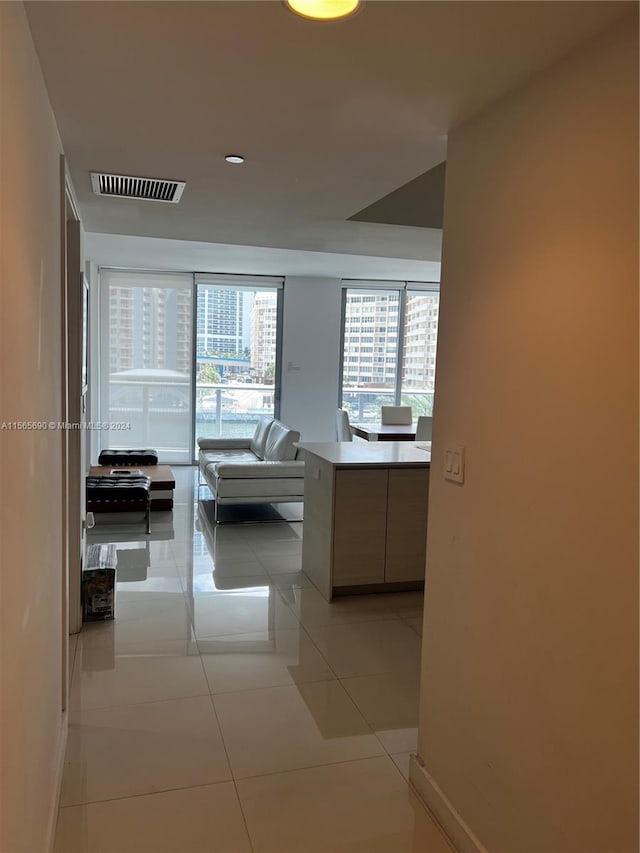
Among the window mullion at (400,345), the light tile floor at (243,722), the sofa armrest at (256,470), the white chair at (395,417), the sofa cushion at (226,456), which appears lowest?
the light tile floor at (243,722)

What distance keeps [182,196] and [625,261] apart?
7.83 feet

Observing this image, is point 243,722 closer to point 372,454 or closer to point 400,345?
point 372,454

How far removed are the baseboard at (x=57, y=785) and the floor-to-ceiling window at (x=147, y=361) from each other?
6352mm

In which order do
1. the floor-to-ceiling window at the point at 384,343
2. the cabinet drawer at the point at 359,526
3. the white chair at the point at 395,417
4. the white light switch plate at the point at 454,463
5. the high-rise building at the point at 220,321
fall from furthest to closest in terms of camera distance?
the floor-to-ceiling window at the point at 384,343, the high-rise building at the point at 220,321, the white chair at the point at 395,417, the cabinet drawer at the point at 359,526, the white light switch plate at the point at 454,463

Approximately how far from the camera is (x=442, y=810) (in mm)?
2148

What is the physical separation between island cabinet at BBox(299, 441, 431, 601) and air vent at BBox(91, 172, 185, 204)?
1810mm

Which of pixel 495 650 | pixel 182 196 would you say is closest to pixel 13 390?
pixel 495 650

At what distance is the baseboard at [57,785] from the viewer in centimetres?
196

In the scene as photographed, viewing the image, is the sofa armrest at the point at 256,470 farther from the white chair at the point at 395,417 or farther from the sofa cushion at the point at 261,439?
the white chair at the point at 395,417

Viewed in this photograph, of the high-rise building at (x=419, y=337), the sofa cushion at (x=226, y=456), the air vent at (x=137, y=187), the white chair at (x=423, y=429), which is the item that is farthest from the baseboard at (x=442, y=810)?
the high-rise building at (x=419, y=337)

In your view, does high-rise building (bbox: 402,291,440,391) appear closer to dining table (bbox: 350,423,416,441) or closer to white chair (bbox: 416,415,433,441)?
dining table (bbox: 350,423,416,441)

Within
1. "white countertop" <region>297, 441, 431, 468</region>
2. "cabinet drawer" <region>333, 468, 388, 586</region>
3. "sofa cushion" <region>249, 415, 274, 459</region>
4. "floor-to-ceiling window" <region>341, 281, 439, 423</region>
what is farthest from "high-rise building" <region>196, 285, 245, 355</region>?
"cabinet drawer" <region>333, 468, 388, 586</region>

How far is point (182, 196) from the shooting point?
3197 millimetres

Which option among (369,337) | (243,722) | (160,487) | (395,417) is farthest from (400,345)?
(243,722)
